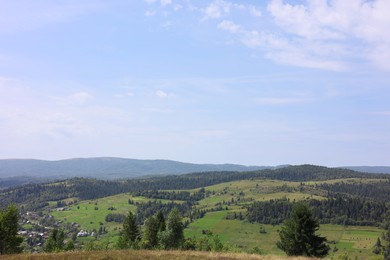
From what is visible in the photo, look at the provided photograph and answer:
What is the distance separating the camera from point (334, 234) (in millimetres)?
197500

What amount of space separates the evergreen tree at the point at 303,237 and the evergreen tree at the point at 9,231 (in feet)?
166

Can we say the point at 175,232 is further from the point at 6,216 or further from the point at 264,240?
the point at 264,240

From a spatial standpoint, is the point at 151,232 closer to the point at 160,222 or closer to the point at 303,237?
the point at 160,222

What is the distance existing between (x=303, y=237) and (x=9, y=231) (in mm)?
54141

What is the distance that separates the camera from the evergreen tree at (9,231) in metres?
63.8

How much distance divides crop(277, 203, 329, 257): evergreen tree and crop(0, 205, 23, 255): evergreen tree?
50.5m

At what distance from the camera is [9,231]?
64688 mm

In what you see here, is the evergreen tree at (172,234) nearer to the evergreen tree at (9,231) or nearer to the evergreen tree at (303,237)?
the evergreen tree at (303,237)

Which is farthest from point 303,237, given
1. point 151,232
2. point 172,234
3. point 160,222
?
point 151,232

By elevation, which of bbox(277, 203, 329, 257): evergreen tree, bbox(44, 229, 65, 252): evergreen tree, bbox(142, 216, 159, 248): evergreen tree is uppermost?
bbox(277, 203, 329, 257): evergreen tree

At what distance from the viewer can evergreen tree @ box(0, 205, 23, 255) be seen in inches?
2511

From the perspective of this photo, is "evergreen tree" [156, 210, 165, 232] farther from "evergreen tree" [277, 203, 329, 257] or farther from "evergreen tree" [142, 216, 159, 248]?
"evergreen tree" [277, 203, 329, 257]

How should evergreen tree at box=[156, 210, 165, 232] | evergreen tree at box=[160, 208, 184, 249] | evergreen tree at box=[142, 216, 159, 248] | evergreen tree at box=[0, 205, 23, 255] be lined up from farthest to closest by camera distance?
evergreen tree at box=[156, 210, 165, 232]
evergreen tree at box=[142, 216, 159, 248]
evergreen tree at box=[160, 208, 184, 249]
evergreen tree at box=[0, 205, 23, 255]

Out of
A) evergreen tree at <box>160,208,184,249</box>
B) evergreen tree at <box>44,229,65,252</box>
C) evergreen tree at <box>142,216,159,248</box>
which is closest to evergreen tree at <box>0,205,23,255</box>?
evergreen tree at <box>44,229,65,252</box>
